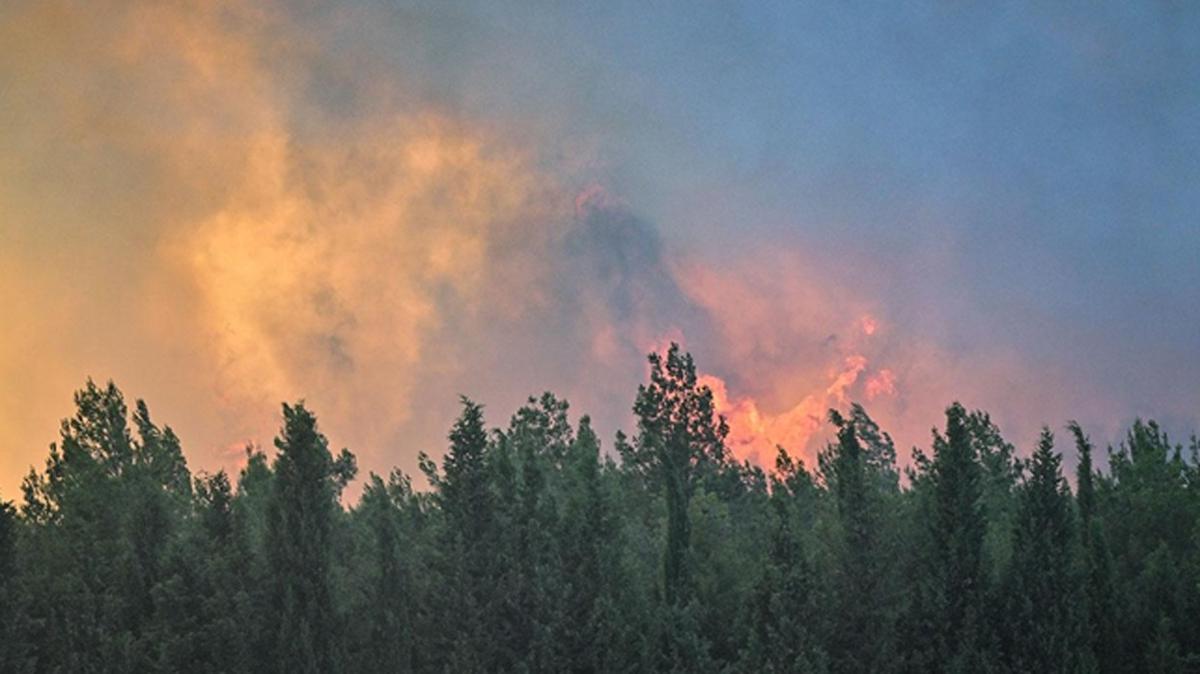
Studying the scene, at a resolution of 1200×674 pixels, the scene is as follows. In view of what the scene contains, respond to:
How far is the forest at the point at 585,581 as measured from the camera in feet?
92.6

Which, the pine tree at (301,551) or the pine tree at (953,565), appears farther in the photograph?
the pine tree at (301,551)

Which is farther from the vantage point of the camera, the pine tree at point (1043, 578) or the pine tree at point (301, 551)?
the pine tree at point (301, 551)

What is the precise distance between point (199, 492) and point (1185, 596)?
98.3ft

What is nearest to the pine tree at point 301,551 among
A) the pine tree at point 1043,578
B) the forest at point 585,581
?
the forest at point 585,581

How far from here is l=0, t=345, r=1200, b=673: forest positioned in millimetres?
28219

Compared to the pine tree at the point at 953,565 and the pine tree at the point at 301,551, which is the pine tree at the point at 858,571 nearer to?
the pine tree at the point at 953,565

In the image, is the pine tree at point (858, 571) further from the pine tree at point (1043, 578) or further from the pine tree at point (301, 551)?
the pine tree at point (301, 551)

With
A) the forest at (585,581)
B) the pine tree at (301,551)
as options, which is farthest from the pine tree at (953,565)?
the pine tree at (301,551)

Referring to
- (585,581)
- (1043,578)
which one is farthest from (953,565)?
(585,581)

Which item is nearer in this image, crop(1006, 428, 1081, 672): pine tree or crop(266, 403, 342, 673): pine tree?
crop(1006, 428, 1081, 672): pine tree

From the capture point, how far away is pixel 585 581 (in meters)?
30.2

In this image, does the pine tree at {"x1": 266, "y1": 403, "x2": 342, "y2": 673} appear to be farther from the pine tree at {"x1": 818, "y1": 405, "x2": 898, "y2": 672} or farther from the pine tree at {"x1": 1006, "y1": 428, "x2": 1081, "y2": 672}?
the pine tree at {"x1": 1006, "y1": 428, "x2": 1081, "y2": 672}

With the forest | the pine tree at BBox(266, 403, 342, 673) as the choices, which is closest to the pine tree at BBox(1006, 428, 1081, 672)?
the forest

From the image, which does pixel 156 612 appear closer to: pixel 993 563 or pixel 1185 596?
pixel 993 563
